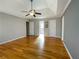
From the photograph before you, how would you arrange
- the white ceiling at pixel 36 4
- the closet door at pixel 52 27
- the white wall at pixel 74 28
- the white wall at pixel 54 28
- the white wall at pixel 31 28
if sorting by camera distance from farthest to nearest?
the white wall at pixel 31 28 → the closet door at pixel 52 27 → the white wall at pixel 54 28 → the white ceiling at pixel 36 4 → the white wall at pixel 74 28

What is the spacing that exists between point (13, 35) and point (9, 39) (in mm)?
637

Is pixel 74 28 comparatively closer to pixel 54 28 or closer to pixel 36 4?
pixel 36 4

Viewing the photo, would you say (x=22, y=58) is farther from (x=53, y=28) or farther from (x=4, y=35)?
(x=53, y=28)

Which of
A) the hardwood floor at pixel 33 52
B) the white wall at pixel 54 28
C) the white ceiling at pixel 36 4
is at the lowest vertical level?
the hardwood floor at pixel 33 52

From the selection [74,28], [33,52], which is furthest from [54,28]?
[74,28]

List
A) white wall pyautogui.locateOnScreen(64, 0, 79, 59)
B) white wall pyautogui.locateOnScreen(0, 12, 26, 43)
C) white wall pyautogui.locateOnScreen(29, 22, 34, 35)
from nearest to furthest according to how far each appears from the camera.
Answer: white wall pyautogui.locateOnScreen(64, 0, 79, 59) < white wall pyautogui.locateOnScreen(0, 12, 26, 43) < white wall pyautogui.locateOnScreen(29, 22, 34, 35)

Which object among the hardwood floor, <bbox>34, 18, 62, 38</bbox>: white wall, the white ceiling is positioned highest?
the white ceiling

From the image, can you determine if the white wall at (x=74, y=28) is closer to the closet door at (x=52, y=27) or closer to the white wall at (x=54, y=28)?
the white wall at (x=54, y=28)

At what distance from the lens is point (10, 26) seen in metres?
6.48

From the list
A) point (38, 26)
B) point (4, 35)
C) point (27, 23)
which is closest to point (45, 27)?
point (38, 26)

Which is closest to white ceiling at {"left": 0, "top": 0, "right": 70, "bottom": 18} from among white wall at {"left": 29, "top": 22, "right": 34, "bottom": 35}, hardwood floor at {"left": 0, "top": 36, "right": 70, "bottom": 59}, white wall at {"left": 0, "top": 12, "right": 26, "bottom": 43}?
white wall at {"left": 0, "top": 12, "right": 26, "bottom": 43}

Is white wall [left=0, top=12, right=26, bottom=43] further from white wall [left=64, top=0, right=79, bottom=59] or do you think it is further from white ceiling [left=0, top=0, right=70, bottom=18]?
white wall [left=64, top=0, right=79, bottom=59]

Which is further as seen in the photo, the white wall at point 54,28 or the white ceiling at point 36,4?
the white wall at point 54,28

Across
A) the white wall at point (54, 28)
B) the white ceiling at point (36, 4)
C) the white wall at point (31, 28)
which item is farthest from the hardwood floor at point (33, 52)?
the white wall at point (31, 28)
